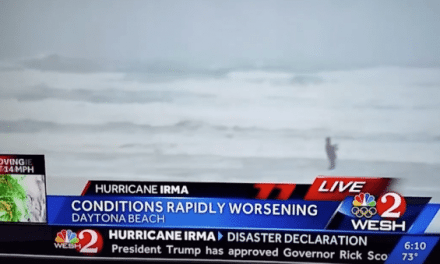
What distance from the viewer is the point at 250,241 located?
2.42 metres

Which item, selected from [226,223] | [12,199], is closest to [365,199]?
[226,223]

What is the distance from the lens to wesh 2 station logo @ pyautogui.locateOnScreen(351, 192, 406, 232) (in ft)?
7.62

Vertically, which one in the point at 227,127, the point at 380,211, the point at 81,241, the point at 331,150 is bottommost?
the point at 380,211

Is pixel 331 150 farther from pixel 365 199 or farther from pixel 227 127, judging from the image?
pixel 227 127

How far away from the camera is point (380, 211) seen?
7.68 ft

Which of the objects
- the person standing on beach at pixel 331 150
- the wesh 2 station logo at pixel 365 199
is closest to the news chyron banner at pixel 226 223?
the wesh 2 station logo at pixel 365 199

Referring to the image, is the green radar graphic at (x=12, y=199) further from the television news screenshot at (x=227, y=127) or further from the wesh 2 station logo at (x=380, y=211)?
the wesh 2 station logo at (x=380, y=211)

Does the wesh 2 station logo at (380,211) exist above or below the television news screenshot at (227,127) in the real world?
below

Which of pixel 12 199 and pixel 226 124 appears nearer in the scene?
pixel 226 124

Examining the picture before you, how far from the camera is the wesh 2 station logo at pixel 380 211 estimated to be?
7.62 feet

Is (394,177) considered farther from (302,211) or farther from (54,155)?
(54,155)

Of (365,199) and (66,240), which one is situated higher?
(66,240)

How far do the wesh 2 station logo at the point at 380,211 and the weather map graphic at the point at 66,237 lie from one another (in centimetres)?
155

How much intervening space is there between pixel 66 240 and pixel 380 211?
174cm
